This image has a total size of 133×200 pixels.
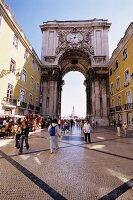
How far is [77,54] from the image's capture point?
34656 mm

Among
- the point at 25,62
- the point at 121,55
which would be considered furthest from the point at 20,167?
the point at 121,55

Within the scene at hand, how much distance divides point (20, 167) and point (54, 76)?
28.0 m

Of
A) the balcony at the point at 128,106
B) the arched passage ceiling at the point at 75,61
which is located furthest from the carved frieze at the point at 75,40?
the balcony at the point at 128,106

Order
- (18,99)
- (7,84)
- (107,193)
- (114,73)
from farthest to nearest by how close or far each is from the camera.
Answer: (114,73) → (18,99) → (7,84) → (107,193)

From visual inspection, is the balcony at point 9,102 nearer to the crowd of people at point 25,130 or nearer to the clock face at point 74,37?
the crowd of people at point 25,130

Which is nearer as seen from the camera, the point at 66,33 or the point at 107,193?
the point at 107,193

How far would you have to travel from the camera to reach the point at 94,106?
29781 mm

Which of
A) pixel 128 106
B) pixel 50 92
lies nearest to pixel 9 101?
pixel 50 92

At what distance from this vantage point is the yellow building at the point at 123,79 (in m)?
19.8

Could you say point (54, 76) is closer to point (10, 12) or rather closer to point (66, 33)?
point (66, 33)

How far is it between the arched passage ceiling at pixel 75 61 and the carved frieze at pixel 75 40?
3.76ft

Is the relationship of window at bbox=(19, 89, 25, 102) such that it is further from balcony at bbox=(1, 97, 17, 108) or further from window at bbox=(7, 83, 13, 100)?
window at bbox=(7, 83, 13, 100)

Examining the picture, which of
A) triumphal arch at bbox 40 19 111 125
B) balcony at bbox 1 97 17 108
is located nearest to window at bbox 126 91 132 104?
triumphal arch at bbox 40 19 111 125

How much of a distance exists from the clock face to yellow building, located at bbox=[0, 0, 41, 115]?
12.0 metres
